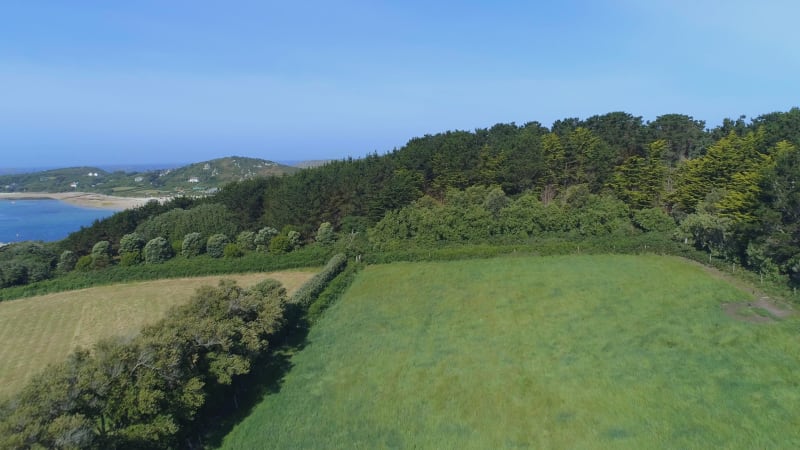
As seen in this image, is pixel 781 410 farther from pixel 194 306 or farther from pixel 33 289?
pixel 33 289

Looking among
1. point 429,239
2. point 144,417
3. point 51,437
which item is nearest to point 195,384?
point 144,417

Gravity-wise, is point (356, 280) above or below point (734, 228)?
below

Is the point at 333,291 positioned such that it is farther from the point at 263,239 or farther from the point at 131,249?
the point at 131,249

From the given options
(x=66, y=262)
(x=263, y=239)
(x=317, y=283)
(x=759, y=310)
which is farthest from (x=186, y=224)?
(x=759, y=310)

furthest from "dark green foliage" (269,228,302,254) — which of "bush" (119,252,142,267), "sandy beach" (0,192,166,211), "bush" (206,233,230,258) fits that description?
"sandy beach" (0,192,166,211)

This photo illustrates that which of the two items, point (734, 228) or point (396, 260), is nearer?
point (734, 228)

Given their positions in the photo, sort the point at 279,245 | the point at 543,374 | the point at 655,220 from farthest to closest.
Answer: the point at 655,220, the point at 279,245, the point at 543,374
